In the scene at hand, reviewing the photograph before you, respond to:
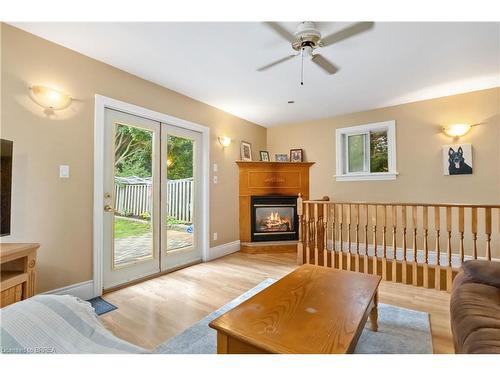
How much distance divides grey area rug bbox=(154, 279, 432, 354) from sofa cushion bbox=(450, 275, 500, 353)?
0.45 meters

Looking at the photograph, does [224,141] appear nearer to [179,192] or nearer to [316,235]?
[179,192]

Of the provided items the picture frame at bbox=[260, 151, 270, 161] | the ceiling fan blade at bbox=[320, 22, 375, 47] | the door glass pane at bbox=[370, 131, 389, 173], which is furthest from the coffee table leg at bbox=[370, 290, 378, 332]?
the picture frame at bbox=[260, 151, 270, 161]

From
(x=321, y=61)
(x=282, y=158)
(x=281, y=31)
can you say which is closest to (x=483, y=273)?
(x=321, y=61)

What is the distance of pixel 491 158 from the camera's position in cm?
325

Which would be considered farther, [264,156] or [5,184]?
[264,156]

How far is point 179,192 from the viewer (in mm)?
3504

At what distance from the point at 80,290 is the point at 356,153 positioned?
4448 mm

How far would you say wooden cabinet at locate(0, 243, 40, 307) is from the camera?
1.56 meters

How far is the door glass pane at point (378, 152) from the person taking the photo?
162 inches

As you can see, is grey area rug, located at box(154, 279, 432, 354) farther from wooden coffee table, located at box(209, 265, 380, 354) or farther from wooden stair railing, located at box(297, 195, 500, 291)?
wooden stair railing, located at box(297, 195, 500, 291)

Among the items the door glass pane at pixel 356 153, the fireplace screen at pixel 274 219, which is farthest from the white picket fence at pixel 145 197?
the door glass pane at pixel 356 153

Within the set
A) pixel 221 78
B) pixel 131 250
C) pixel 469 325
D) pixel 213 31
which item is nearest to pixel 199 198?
pixel 131 250

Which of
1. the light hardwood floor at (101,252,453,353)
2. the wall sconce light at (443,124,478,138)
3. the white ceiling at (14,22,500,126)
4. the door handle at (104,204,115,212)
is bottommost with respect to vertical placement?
the light hardwood floor at (101,252,453,353)
